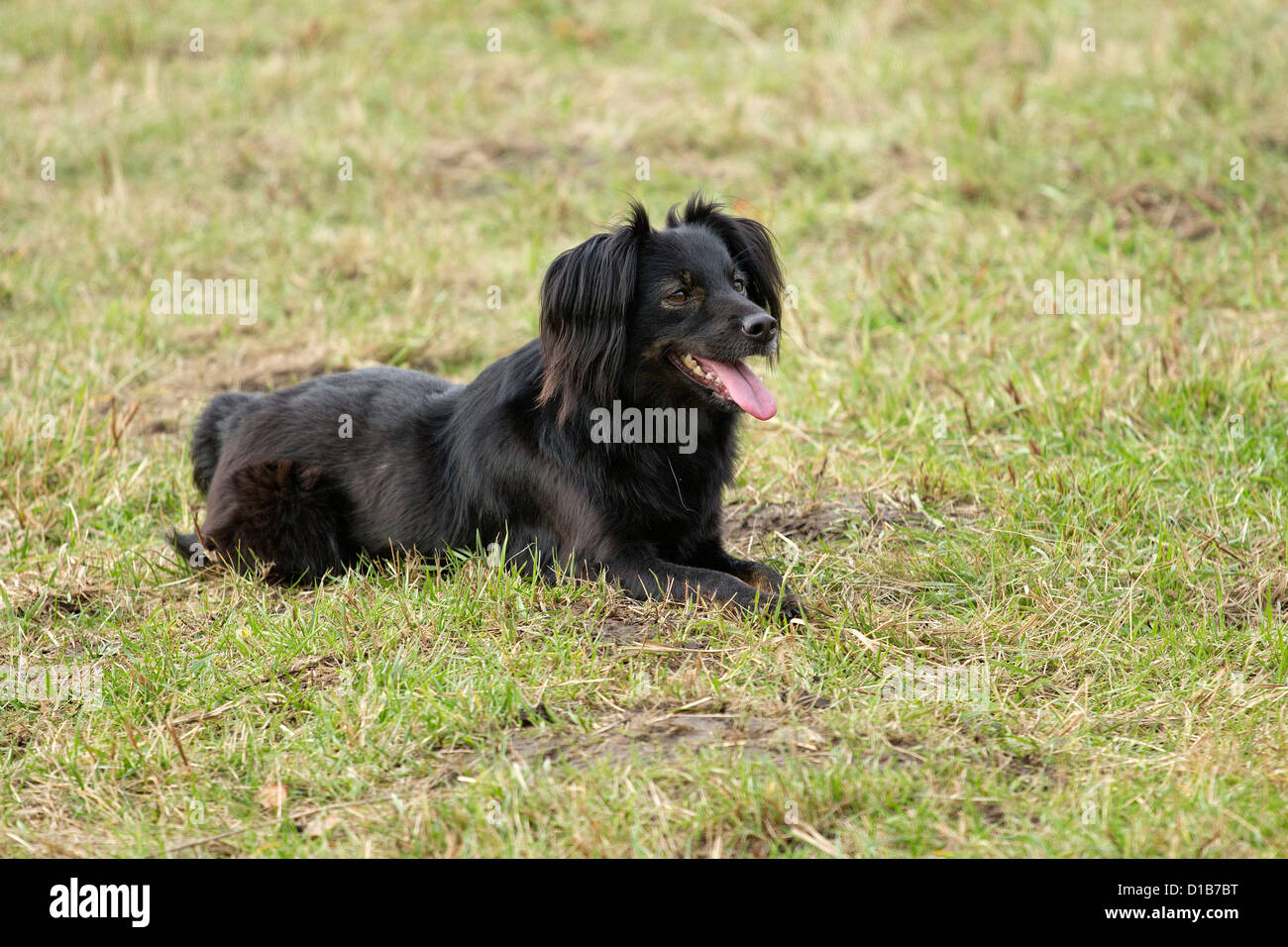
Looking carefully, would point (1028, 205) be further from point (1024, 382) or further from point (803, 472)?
point (803, 472)

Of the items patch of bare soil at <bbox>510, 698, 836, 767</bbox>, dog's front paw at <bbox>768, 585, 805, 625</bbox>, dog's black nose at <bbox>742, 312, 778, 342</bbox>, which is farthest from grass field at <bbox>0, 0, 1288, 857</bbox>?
dog's black nose at <bbox>742, 312, 778, 342</bbox>

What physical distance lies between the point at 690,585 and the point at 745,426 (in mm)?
1492

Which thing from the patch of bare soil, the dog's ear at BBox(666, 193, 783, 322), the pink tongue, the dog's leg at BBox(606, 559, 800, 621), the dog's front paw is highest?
the dog's ear at BBox(666, 193, 783, 322)

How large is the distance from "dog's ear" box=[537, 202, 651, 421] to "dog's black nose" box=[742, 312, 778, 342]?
0.36 m

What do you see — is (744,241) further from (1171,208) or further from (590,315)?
(1171,208)

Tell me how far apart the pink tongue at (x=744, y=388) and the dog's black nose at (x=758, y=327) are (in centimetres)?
16

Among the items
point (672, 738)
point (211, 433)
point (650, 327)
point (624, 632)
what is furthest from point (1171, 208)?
point (672, 738)

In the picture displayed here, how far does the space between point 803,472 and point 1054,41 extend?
204 inches

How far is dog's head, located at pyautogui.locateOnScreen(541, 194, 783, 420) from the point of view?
158 inches

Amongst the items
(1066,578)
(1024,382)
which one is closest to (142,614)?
(1066,578)

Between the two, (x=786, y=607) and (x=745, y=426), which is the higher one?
(x=745, y=426)

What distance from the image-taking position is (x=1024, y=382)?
575cm

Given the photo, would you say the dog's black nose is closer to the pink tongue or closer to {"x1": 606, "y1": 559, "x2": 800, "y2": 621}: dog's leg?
the pink tongue

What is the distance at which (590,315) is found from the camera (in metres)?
4.03
